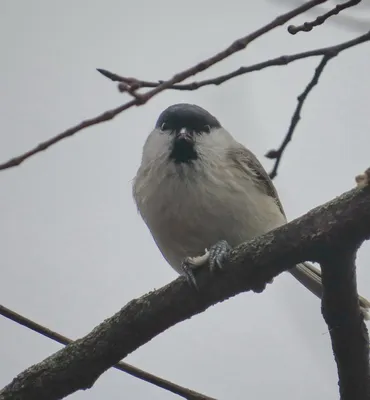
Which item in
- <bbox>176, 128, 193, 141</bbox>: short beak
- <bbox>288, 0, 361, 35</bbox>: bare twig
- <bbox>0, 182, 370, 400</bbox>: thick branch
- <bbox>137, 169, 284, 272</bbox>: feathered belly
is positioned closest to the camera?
<bbox>288, 0, 361, 35</bbox>: bare twig

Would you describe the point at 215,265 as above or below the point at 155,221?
below

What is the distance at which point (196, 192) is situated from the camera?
2.32m

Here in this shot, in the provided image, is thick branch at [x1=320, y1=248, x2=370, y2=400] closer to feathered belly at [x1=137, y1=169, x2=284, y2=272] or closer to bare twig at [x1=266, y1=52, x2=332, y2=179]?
bare twig at [x1=266, y1=52, x2=332, y2=179]

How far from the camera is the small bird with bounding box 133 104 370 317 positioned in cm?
232

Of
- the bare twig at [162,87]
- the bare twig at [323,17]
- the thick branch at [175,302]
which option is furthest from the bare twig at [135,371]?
the bare twig at [323,17]

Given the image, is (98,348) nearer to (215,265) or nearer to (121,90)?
(215,265)

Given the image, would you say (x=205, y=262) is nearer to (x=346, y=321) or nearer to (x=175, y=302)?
(x=175, y=302)

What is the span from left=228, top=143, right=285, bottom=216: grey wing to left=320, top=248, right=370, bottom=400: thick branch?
0.98 metres

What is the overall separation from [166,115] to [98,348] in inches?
43.0

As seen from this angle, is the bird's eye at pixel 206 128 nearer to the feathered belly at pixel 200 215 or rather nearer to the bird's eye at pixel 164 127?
the bird's eye at pixel 164 127

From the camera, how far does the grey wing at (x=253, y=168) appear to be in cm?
260

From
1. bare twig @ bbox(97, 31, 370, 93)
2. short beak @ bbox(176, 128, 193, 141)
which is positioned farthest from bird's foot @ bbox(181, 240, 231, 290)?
short beak @ bbox(176, 128, 193, 141)

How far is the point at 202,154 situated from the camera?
2.45 metres

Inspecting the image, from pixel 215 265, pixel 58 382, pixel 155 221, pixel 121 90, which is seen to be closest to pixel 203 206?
pixel 155 221
